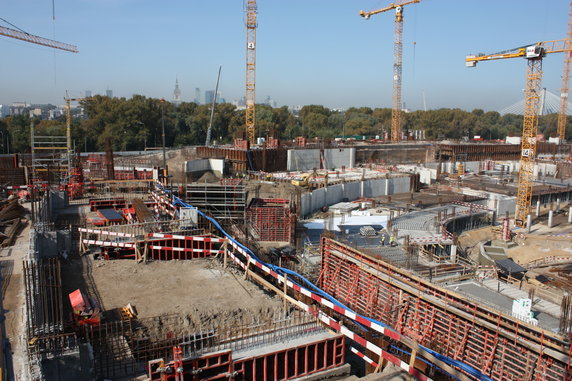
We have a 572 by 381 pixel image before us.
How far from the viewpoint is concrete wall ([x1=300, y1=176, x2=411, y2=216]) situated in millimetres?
30094

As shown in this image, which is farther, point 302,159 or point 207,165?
point 302,159

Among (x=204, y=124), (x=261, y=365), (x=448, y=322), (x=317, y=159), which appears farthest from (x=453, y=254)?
(x=204, y=124)

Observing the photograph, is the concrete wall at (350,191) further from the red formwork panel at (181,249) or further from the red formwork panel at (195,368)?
the red formwork panel at (195,368)

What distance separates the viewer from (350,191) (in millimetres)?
35906

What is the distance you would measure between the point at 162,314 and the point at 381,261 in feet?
17.9

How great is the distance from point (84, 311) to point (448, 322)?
7854 mm

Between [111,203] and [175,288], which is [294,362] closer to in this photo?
[175,288]

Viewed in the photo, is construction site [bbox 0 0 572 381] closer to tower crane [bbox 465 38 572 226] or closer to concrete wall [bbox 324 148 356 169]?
tower crane [bbox 465 38 572 226]

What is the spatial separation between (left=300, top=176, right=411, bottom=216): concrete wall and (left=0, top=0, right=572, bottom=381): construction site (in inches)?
16.3

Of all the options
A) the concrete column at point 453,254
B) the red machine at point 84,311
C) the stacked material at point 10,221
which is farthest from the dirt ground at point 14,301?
the concrete column at point 453,254

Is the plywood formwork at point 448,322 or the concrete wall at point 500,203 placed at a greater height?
the plywood formwork at point 448,322

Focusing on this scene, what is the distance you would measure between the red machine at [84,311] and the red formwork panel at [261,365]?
7.70 ft

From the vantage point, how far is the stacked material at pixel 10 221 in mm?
15781

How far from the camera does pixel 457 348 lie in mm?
9234
